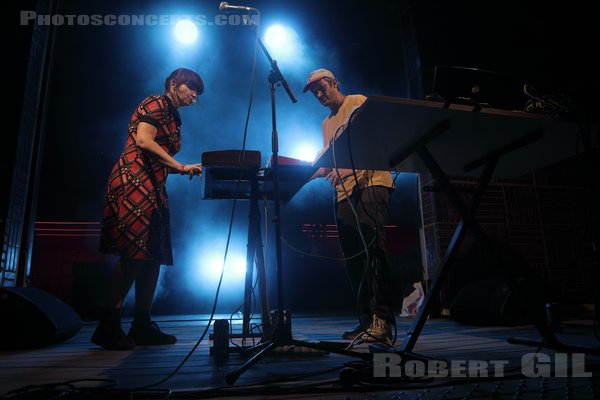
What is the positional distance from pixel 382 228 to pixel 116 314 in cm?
141

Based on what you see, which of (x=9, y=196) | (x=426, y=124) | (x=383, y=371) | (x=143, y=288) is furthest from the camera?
(x=9, y=196)

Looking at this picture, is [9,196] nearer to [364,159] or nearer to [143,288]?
[143,288]

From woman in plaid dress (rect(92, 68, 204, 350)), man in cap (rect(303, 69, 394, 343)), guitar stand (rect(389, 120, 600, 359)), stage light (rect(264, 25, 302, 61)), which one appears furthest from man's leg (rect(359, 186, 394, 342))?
stage light (rect(264, 25, 302, 61))

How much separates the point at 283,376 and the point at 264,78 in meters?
5.52

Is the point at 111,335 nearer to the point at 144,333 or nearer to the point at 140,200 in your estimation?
Result: the point at 144,333

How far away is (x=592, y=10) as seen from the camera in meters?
4.18

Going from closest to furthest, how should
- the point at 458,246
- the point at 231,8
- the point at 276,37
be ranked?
the point at 458,246, the point at 231,8, the point at 276,37

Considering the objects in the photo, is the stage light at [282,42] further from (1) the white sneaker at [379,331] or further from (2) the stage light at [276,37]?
(1) the white sneaker at [379,331]

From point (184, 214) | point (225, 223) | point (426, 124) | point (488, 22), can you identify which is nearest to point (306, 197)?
point (225, 223)

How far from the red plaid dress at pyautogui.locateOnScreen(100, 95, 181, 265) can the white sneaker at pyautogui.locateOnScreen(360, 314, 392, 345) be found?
3.61 ft

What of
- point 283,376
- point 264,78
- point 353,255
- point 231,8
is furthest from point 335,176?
point 264,78

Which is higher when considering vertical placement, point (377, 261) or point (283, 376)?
point (377, 261)

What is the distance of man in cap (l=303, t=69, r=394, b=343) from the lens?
6.33ft

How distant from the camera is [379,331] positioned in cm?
189
